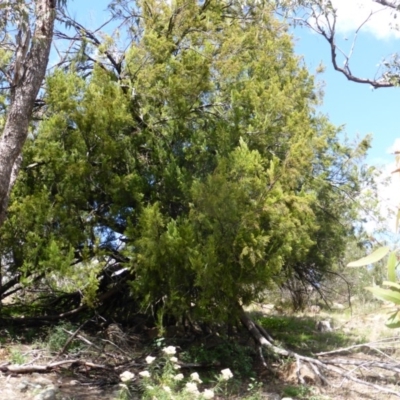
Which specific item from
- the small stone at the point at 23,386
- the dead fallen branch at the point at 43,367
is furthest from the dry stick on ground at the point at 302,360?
the small stone at the point at 23,386

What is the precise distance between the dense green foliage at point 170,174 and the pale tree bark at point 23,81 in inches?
52.3

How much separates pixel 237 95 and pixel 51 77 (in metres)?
2.51

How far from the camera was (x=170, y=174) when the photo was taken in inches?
299

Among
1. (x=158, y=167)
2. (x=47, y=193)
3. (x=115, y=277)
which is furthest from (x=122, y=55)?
(x=115, y=277)

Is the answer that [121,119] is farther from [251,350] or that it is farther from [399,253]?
[399,253]

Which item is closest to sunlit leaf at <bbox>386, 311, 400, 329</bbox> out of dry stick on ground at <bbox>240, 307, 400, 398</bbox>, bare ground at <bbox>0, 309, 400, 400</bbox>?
bare ground at <bbox>0, 309, 400, 400</bbox>

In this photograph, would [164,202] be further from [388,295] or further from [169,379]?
[388,295]

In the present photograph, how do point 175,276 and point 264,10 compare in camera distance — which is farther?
point 264,10

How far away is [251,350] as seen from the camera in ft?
25.5

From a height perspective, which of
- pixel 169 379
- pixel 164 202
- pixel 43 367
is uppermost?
pixel 164 202

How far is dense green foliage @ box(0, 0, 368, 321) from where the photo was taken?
6.77m

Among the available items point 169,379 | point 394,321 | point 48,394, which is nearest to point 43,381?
point 48,394

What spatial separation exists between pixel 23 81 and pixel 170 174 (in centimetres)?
231

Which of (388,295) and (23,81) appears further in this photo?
(23,81)
